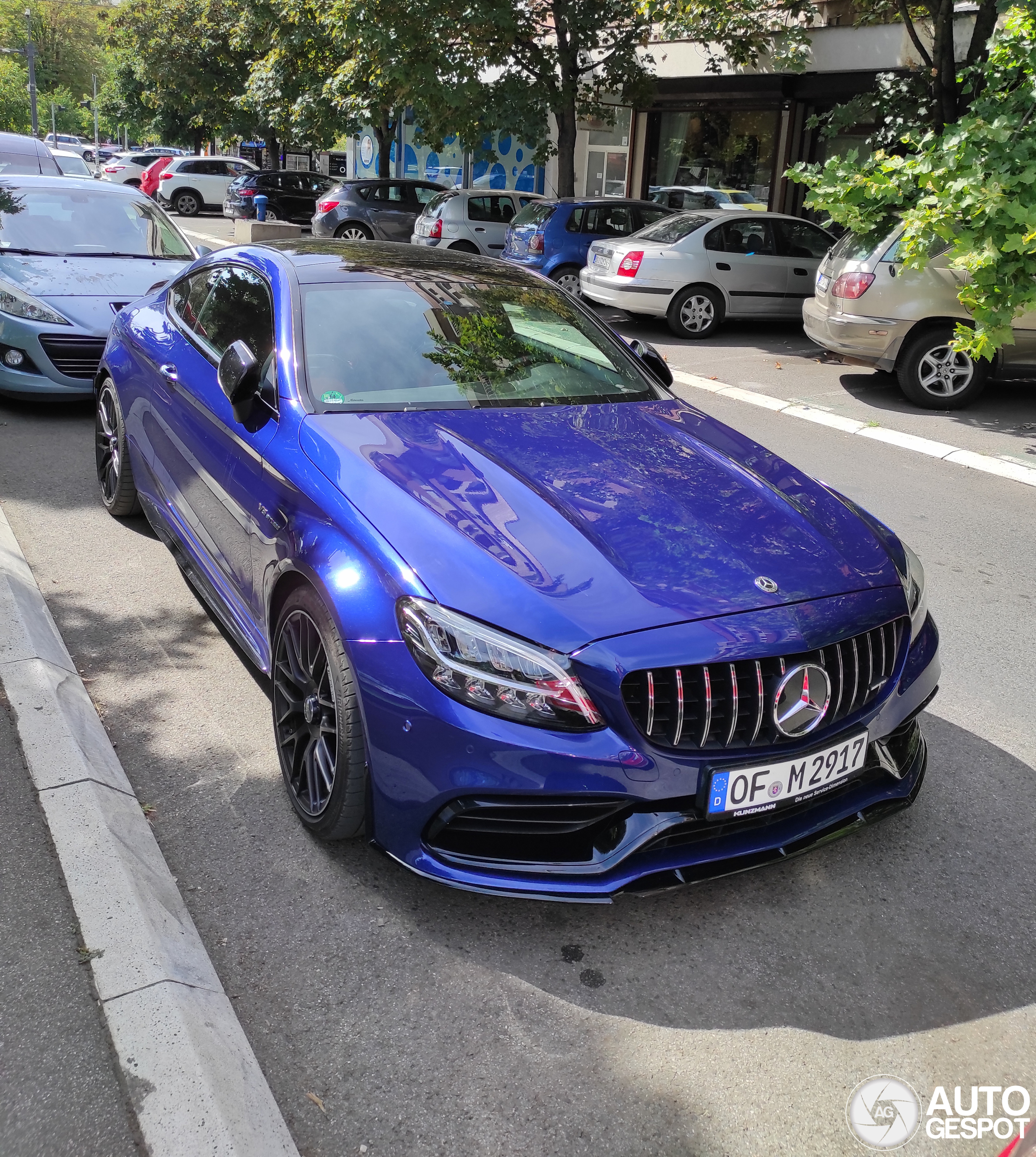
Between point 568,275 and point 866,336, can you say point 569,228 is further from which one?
point 866,336

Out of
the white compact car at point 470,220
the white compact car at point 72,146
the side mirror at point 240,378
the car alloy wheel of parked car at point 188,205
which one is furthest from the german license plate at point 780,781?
the white compact car at point 72,146

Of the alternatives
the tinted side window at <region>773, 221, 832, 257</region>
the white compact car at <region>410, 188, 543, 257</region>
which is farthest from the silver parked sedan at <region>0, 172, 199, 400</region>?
the white compact car at <region>410, 188, 543, 257</region>

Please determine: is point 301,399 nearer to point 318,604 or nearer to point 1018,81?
point 318,604

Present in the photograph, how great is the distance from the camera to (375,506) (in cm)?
302

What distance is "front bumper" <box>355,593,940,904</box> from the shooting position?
100 inches

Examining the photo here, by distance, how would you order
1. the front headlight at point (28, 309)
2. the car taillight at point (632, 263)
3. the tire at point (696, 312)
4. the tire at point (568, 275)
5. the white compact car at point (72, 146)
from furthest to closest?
1. the white compact car at point (72, 146)
2. the tire at point (568, 275)
3. the tire at point (696, 312)
4. the car taillight at point (632, 263)
5. the front headlight at point (28, 309)

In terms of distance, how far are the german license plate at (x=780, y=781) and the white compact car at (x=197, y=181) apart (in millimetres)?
34604

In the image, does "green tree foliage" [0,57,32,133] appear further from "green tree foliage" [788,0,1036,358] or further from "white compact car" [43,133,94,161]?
"green tree foliage" [788,0,1036,358]

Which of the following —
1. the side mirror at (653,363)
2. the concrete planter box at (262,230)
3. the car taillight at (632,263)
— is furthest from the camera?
the concrete planter box at (262,230)

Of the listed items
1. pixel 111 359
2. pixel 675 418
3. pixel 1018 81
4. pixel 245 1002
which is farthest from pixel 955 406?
pixel 245 1002

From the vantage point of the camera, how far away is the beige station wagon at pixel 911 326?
9180mm

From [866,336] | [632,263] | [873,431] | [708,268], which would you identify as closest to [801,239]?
[708,268]

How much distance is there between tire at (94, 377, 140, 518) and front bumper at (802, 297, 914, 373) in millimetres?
6527

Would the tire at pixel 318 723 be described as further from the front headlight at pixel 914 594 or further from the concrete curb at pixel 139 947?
the front headlight at pixel 914 594
